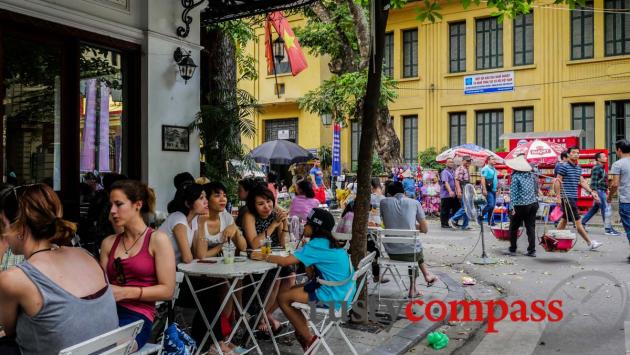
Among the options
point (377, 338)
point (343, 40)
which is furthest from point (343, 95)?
point (377, 338)

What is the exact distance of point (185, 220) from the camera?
4.92 metres

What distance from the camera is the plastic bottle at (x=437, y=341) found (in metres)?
5.23

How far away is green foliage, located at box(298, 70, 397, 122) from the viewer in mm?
16688

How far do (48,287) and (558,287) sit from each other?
6865 millimetres

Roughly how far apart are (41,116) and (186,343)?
186 inches

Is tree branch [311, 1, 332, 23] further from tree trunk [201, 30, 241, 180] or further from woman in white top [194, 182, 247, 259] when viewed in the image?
woman in white top [194, 182, 247, 259]

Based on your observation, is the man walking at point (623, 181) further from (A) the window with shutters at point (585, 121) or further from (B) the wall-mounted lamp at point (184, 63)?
(A) the window with shutters at point (585, 121)

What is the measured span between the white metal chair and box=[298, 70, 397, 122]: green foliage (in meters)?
14.1

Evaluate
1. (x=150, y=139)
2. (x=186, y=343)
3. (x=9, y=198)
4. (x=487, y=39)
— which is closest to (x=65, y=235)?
(x=9, y=198)

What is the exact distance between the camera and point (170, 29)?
8125mm

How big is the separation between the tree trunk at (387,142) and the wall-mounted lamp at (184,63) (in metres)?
11.1

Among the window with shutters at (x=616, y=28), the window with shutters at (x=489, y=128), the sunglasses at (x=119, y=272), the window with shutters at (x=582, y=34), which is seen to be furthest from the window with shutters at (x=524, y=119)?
the sunglasses at (x=119, y=272)

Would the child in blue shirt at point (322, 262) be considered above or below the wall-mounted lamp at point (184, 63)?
below

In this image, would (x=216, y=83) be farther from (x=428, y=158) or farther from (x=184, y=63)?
(x=428, y=158)
